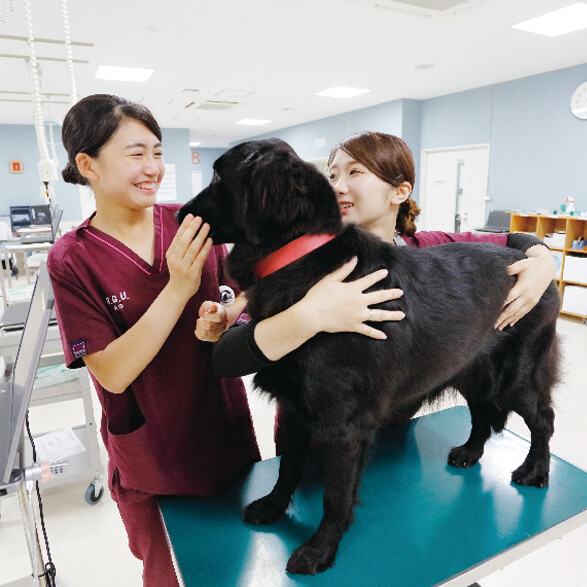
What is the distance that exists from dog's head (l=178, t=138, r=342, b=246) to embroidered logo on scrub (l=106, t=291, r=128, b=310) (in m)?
0.26

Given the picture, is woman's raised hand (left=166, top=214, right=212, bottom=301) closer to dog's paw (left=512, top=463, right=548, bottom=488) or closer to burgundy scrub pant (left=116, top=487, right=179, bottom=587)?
burgundy scrub pant (left=116, top=487, right=179, bottom=587)

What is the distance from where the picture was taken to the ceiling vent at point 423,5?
11.5ft

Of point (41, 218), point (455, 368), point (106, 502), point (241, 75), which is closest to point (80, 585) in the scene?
point (106, 502)

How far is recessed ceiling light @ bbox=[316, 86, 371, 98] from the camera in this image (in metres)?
7.19

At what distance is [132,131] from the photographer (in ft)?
3.38

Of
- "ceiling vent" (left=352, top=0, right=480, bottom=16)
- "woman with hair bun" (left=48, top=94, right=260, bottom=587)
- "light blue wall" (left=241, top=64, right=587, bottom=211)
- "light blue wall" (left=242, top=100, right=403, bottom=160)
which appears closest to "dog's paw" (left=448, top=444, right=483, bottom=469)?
"woman with hair bun" (left=48, top=94, right=260, bottom=587)

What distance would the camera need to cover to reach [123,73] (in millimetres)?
5980

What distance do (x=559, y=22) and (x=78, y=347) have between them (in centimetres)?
519

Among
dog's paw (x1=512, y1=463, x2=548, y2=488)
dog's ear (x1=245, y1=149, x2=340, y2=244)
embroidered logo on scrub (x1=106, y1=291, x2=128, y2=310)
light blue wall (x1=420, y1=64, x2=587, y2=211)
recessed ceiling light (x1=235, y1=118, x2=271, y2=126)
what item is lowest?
dog's paw (x1=512, y1=463, x2=548, y2=488)

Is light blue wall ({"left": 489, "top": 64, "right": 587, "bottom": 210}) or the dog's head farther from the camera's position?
light blue wall ({"left": 489, "top": 64, "right": 587, "bottom": 210})

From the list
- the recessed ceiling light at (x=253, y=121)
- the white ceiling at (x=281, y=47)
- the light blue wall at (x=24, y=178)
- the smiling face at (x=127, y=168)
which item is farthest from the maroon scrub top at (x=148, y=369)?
the light blue wall at (x=24, y=178)

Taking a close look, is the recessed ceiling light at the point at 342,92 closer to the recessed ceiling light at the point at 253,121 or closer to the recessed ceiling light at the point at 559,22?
the recessed ceiling light at the point at 559,22

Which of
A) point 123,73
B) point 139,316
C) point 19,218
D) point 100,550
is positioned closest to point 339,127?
point 123,73

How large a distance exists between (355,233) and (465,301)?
0.32m
